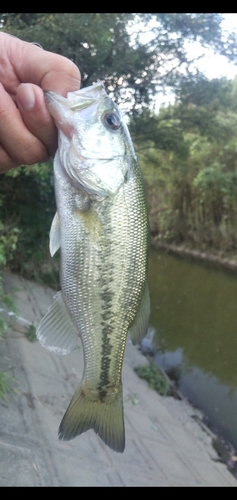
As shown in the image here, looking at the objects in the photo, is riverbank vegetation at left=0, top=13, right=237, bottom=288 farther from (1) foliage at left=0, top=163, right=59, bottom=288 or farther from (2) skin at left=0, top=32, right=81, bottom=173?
(2) skin at left=0, top=32, right=81, bottom=173

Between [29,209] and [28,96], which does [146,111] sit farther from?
[28,96]

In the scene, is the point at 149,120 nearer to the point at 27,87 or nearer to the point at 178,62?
the point at 178,62

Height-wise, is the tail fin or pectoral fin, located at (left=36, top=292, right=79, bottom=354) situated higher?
pectoral fin, located at (left=36, top=292, right=79, bottom=354)

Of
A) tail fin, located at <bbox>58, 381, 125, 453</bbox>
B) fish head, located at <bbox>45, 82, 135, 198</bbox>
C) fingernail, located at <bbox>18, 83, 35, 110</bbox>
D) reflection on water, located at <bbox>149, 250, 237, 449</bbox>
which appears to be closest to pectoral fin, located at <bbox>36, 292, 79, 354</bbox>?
tail fin, located at <bbox>58, 381, 125, 453</bbox>

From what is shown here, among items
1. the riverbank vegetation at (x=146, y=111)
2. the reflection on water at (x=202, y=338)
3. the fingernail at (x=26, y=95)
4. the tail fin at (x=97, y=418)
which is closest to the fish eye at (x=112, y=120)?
the fingernail at (x=26, y=95)

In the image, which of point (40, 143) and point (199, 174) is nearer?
point (40, 143)
